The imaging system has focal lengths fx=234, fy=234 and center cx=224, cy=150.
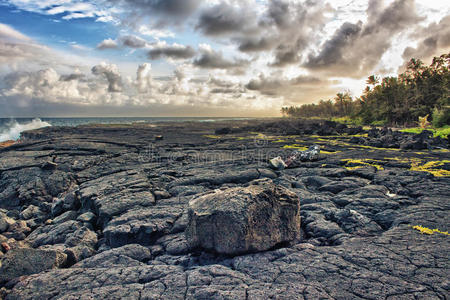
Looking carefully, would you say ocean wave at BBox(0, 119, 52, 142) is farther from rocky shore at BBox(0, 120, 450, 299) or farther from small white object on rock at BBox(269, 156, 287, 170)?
small white object on rock at BBox(269, 156, 287, 170)

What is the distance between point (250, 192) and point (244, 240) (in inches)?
45.3

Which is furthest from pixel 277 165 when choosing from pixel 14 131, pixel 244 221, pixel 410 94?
pixel 14 131

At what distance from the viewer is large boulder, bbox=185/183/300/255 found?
5402 mm

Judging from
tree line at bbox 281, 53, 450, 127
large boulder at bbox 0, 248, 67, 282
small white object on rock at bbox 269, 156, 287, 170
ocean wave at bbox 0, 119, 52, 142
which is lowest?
ocean wave at bbox 0, 119, 52, 142

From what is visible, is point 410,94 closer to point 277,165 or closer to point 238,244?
point 277,165

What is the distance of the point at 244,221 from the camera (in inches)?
211

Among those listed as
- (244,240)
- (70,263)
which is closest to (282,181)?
(244,240)

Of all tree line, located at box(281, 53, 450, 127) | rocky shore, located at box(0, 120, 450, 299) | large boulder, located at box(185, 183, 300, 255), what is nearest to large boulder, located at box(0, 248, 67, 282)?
rocky shore, located at box(0, 120, 450, 299)

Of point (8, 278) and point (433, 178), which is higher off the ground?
point (433, 178)

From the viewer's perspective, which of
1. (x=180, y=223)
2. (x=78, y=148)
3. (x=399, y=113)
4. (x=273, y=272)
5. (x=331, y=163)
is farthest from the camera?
(x=399, y=113)

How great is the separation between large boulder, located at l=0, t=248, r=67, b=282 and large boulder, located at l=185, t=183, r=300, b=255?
3.20m

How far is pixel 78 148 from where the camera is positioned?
2252 cm

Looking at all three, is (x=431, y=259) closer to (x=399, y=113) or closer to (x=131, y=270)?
(x=131, y=270)

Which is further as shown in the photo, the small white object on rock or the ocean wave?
the ocean wave
